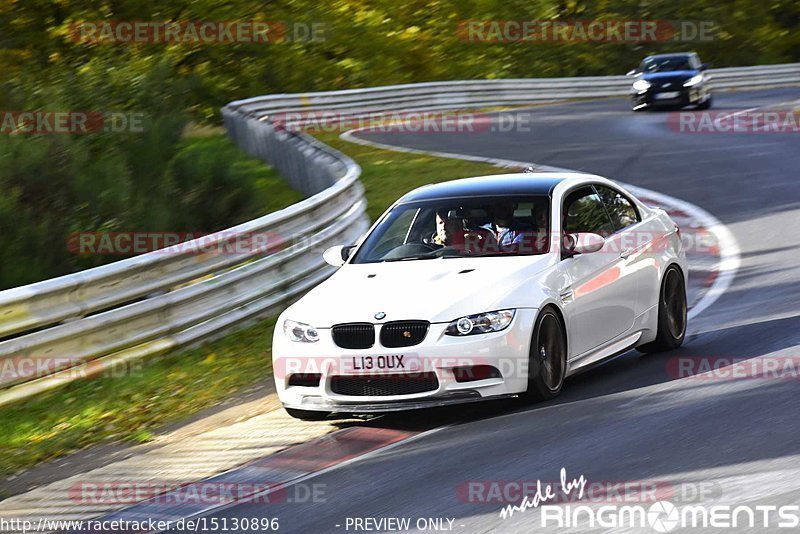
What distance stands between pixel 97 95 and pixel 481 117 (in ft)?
44.5

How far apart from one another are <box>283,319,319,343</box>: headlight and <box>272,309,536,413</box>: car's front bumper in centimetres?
5

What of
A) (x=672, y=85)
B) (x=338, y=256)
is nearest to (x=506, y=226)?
(x=338, y=256)

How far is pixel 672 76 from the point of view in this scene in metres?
34.3

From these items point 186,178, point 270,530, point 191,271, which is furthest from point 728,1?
point 270,530

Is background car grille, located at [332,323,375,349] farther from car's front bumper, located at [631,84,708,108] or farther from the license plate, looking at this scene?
car's front bumper, located at [631,84,708,108]

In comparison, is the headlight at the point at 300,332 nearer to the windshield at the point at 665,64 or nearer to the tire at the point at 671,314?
the tire at the point at 671,314

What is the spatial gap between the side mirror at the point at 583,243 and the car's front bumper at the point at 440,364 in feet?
3.02

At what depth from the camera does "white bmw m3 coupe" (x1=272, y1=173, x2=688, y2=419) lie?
825cm

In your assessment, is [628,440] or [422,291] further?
[422,291]

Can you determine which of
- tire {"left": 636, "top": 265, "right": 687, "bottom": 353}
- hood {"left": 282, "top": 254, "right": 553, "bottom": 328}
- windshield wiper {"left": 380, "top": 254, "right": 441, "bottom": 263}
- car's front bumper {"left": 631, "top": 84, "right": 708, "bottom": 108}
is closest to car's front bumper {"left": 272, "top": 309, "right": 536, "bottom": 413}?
hood {"left": 282, "top": 254, "right": 553, "bottom": 328}

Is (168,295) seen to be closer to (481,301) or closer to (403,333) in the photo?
(403,333)

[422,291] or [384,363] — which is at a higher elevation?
[422,291]

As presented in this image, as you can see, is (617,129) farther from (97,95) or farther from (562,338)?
(562,338)

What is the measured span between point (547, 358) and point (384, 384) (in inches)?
43.1
